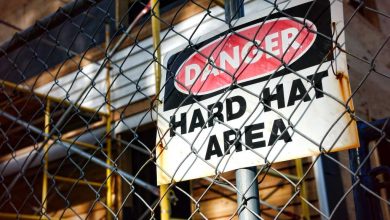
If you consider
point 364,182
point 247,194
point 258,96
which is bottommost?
point 247,194

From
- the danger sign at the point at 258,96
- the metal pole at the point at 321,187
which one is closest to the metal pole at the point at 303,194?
the metal pole at the point at 321,187

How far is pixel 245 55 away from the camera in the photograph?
1.49 meters

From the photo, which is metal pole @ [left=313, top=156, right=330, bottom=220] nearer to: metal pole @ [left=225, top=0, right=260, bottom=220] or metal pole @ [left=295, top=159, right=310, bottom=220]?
metal pole @ [left=295, top=159, right=310, bottom=220]

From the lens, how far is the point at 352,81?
12.3 ft

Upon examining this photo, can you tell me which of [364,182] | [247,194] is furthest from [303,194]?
[247,194]

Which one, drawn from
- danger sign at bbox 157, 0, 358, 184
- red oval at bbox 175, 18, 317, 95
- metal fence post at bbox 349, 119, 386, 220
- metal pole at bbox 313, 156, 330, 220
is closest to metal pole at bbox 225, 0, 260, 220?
danger sign at bbox 157, 0, 358, 184

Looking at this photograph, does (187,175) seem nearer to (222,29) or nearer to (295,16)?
(222,29)

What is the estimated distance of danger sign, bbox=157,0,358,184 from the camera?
1302mm

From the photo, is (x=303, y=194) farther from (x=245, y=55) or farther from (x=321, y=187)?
(x=245, y=55)

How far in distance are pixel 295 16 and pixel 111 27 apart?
496 cm

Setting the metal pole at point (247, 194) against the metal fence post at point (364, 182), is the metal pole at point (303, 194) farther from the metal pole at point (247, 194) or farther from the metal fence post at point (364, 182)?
the metal pole at point (247, 194)

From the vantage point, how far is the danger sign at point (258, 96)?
1302 mm

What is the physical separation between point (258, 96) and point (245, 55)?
0.17 m

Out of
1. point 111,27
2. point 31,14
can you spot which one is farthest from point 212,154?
point 31,14
